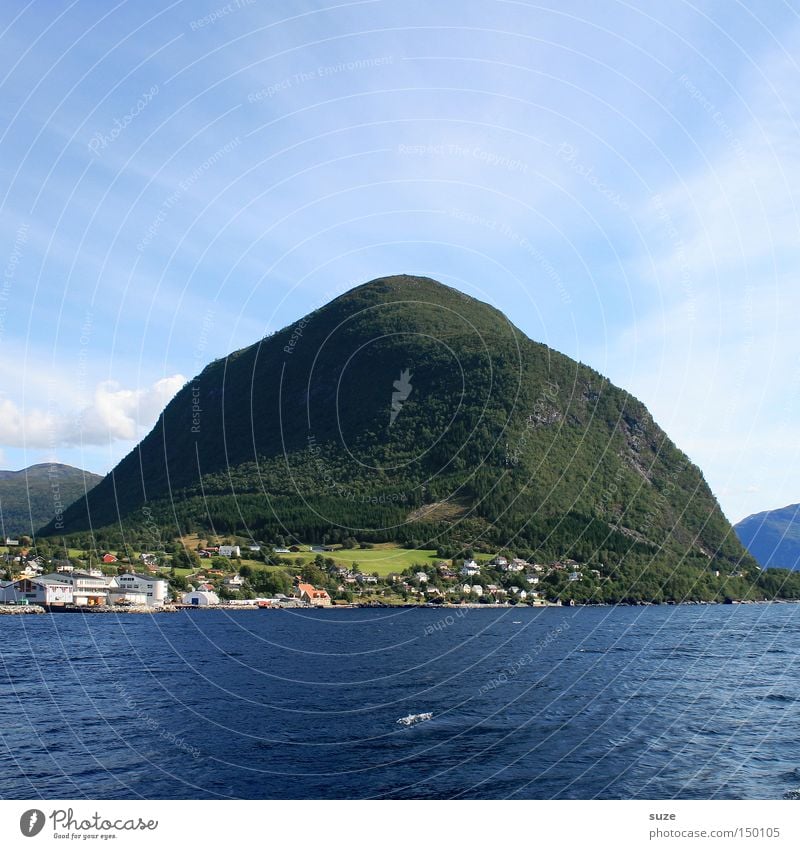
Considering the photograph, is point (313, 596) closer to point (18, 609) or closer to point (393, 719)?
Result: point (18, 609)

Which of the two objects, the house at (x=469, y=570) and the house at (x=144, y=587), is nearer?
the house at (x=144, y=587)

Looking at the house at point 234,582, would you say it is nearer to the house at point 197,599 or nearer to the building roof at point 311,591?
the house at point 197,599

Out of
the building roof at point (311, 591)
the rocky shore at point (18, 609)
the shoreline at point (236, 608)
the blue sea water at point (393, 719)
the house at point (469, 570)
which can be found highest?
the house at point (469, 570)

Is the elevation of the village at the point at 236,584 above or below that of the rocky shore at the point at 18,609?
above

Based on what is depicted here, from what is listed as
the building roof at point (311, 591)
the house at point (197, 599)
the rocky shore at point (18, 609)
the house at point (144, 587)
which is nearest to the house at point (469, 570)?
the building roof at point (311, 591)

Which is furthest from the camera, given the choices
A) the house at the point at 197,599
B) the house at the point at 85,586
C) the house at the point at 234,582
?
the house at the point at 234,582

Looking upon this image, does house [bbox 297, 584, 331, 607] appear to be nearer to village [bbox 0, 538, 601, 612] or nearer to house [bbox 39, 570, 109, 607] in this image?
village [bbox 0, 538, 601, 612]

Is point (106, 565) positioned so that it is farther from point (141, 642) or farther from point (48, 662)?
point (48, 662)

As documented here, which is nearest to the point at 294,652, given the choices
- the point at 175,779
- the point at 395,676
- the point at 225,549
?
the point at 395,676
